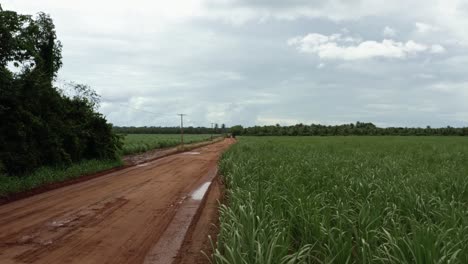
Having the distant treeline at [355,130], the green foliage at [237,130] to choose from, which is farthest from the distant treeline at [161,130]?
the distant treeline at [355,130]

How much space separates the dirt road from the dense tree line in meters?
2.30

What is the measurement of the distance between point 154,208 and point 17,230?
11.7 feet

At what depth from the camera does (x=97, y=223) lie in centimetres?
984

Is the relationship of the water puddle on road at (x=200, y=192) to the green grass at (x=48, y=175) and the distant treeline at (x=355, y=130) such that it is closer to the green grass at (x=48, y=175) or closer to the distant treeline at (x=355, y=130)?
the green grass at (x=48, y=175)

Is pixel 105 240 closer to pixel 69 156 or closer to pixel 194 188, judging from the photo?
pixel 194 188

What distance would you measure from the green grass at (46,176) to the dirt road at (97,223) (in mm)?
973

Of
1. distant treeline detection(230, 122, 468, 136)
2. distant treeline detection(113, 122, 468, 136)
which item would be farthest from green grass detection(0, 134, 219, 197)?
distant treeline detection(230, 122, 468, 136)

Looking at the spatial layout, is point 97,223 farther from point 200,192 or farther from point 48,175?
point 48,175

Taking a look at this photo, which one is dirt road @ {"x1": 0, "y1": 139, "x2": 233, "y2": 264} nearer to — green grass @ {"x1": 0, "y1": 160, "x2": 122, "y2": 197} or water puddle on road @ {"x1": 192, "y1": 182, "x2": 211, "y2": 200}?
water puddle on road @ {"x1": 192, "y1": 182, "x2": 211, "y2": 200}

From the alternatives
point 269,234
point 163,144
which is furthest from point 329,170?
point 163,144

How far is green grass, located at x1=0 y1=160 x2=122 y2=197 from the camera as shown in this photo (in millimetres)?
14398

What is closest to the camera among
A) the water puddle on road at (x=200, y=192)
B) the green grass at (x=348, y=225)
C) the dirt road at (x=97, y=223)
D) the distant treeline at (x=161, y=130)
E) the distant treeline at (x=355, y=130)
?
the green grass at (x=348, y=225)

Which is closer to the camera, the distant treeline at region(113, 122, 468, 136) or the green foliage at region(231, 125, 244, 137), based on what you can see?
the distant treeline at region(113, 122, 468, 136)

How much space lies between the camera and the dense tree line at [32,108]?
15.6 meters
